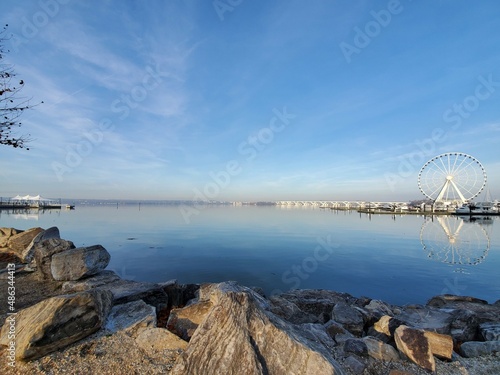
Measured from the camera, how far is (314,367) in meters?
4.27

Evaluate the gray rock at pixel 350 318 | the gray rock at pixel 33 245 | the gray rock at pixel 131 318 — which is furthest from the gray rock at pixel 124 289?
the gray rock at pixel 350 318

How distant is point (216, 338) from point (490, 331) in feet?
29.7

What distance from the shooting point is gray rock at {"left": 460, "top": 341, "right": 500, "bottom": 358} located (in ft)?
23.5

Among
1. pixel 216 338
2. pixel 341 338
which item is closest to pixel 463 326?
pixel 341 338

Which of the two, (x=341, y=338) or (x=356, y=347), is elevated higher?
(x=356, y=347)

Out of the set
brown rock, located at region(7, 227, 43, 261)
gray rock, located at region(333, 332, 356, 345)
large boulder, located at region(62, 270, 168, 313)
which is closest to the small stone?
gray rock, located at region(333, 332, 356, 345)

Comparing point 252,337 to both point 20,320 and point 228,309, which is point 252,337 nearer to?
point 228,309

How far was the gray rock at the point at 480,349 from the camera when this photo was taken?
716 centimetres

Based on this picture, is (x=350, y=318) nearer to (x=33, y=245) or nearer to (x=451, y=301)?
(x=451, y=301)

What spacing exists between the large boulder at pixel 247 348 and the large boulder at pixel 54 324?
9.33 ft

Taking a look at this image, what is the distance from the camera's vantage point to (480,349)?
23.7ft

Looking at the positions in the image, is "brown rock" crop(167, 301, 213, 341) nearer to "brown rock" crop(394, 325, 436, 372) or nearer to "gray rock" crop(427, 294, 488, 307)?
"brown rock" crop(394, 325, 436, 372)

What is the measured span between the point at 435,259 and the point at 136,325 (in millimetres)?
28195

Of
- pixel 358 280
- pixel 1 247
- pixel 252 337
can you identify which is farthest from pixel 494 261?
pixel 1 247
